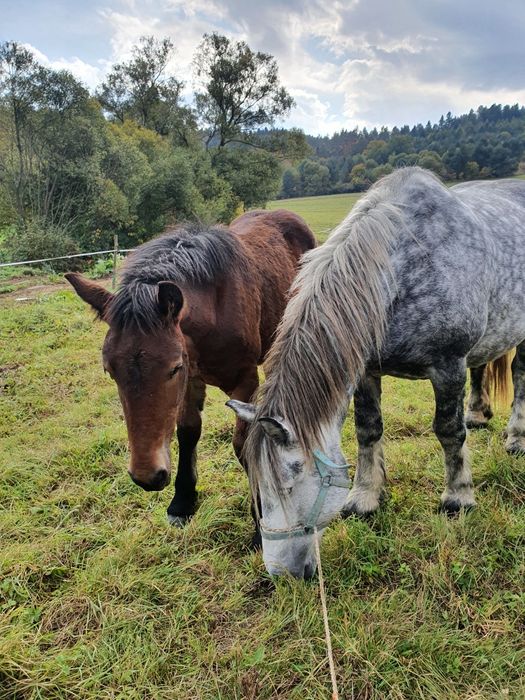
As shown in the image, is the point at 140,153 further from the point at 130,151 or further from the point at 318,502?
the point at 318,502

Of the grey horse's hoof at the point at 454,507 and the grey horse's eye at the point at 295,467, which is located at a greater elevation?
the grey horse's eye at the point at 295,467

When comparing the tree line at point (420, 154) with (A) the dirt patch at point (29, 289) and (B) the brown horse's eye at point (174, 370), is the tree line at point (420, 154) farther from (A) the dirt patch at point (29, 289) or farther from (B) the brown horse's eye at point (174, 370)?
(A) the dirt patch at point (29, 289)

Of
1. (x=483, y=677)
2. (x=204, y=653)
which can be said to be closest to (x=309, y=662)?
(x=204, y=653)

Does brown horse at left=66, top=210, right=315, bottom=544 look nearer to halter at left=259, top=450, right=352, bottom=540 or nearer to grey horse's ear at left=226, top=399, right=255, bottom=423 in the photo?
grey horse's ear at left=226, top=399, right=255, bottom=423

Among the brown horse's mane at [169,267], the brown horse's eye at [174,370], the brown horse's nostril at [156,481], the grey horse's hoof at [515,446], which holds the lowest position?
the grey horse's hoof at [515,446]

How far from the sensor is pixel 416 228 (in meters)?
2.30

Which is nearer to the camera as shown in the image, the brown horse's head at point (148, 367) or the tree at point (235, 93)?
the brown horse's head at point (148, 367)

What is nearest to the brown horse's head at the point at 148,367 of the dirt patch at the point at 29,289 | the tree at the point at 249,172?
the dirt patch at the point at 29,289

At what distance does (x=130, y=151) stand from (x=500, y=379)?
19.2 m

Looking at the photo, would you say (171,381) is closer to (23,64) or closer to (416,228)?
(416,228)

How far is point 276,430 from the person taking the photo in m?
1.73

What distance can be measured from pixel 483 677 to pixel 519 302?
210 cm

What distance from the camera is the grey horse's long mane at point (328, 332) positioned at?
182cm

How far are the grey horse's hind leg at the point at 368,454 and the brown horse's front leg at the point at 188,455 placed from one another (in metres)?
1.05
